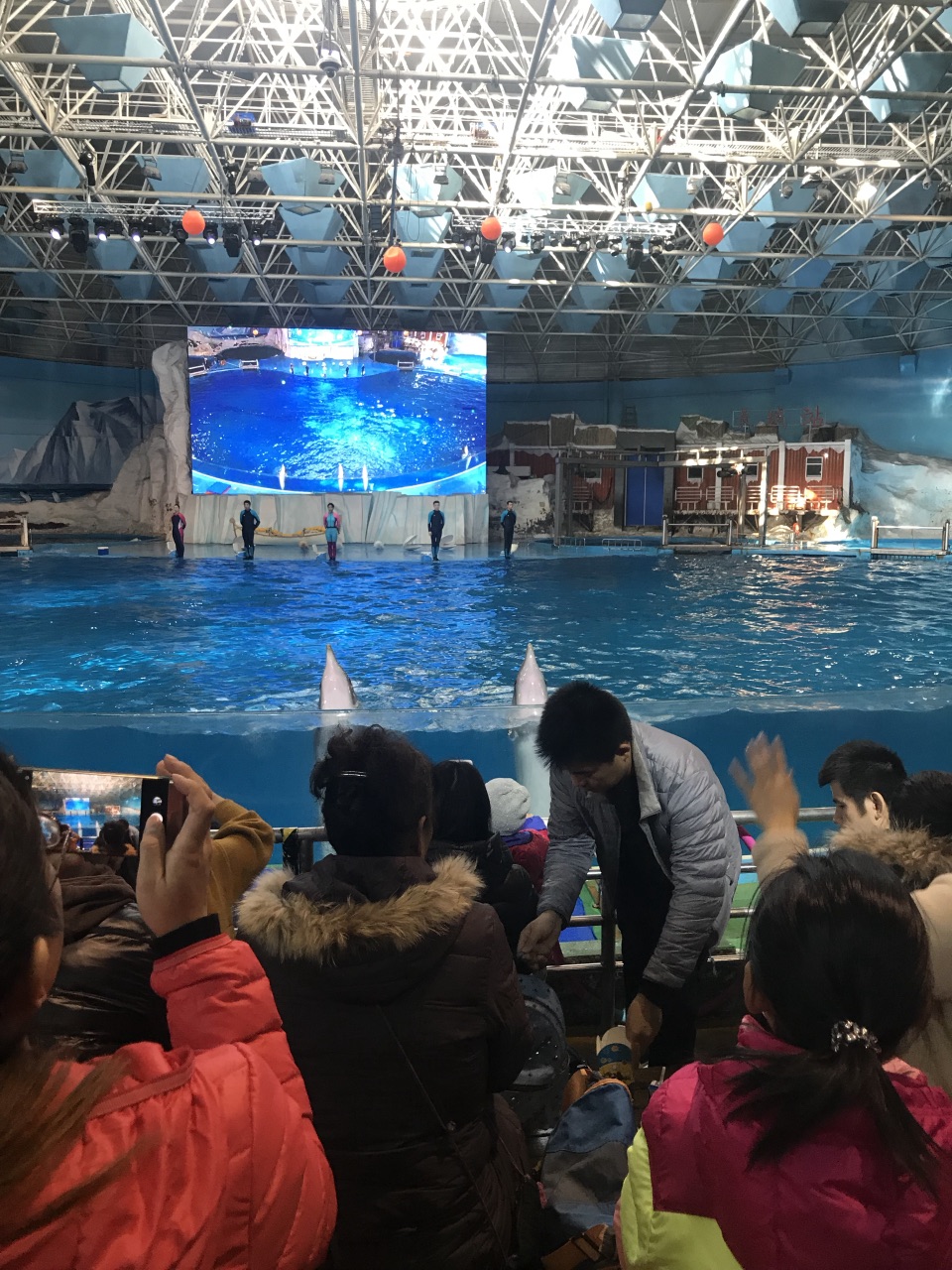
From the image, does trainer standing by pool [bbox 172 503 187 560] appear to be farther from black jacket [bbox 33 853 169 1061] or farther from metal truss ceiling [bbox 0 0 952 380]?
black jacket [bbox 33 853 169 1061]

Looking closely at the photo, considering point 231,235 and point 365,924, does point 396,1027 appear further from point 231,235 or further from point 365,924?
point 231,235

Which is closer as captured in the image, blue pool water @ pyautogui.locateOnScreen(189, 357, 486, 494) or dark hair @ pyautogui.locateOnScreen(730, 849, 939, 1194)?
dark hair @ pyautogui.locateOnScreen(730, 849, 939, 1194)

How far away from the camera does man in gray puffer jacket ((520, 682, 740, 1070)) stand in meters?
2.08

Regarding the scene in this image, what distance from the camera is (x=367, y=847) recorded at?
1.53 meters

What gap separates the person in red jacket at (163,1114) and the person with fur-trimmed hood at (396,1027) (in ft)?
1.00

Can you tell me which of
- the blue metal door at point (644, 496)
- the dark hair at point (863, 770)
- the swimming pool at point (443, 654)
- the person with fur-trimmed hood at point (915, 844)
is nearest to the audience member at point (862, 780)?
the dark hair at point (863, 770)

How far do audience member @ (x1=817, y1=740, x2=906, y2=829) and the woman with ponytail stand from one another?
39.3 inches

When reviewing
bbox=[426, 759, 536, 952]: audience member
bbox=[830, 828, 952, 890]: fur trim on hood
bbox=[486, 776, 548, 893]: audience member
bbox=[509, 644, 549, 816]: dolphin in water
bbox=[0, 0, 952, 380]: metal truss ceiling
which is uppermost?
bbox=[0, 0, 952, 380]: metal truss ceiling

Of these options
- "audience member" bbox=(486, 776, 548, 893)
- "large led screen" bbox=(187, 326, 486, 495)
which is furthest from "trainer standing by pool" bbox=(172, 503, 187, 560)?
"audience member" bbox=(486, 776, 548, 893)

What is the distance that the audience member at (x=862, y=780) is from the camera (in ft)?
6.88

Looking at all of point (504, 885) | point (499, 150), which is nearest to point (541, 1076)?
point (504, 885)

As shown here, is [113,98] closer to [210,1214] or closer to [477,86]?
[477,86]

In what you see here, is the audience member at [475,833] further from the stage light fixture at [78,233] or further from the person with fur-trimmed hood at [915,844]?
the stage light fixture at [78,233]

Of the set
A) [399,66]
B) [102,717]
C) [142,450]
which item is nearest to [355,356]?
[142,450]
